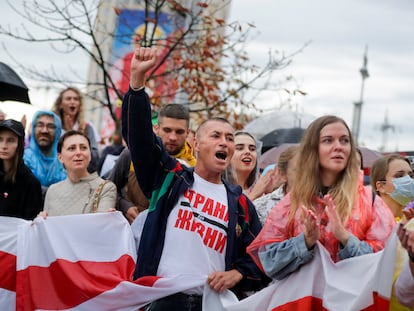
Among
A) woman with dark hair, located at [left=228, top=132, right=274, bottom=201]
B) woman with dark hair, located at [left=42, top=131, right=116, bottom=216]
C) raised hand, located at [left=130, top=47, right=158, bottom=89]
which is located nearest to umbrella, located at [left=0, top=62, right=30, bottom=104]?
woman with dark hair, located at [left=42, top=131, right=116, bottom=216]

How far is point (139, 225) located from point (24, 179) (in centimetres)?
135

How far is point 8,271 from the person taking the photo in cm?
543

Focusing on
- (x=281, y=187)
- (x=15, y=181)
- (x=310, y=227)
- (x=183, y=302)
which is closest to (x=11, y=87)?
(x=15, y=181)

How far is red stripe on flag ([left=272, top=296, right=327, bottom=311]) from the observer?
417 cm

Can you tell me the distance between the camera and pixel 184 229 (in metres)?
4.64

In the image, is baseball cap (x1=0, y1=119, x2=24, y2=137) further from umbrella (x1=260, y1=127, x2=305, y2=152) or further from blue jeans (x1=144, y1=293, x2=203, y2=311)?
umbrella (x1=260, y1=127, x2=305, y2=152)

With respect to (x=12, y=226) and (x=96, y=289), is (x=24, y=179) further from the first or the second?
(x=96, y=289)

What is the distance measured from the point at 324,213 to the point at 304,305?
0.54 meters

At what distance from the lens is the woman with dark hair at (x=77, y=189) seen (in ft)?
19.8

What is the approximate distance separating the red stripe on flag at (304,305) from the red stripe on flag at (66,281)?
1.40 metres

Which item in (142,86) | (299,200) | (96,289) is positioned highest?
(142,86)

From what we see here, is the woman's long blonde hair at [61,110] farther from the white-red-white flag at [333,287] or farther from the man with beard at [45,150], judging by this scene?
the white-red-white flag at [333,287]

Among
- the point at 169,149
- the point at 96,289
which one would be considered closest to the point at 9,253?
the point at 96,289

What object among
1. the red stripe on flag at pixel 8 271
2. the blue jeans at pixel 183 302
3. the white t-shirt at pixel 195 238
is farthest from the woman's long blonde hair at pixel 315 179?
the red stripe on flag at pixel 8 271
